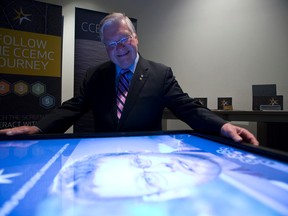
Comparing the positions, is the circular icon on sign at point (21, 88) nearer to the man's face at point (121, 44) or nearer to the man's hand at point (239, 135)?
the man's face at point (121, 44)

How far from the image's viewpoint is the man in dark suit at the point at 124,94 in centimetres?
134

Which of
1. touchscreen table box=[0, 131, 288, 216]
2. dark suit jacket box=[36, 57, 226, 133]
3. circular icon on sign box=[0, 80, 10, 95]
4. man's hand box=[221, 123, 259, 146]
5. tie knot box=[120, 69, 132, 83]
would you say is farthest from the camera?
circular icon on sign box=[0, 80, 10, 95]

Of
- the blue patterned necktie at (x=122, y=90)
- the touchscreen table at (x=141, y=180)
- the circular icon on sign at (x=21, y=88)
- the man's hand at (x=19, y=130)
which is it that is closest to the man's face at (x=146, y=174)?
the touchscreen table at (x=141, y=180)

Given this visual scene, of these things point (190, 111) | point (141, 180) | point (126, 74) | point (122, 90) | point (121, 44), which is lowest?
point (141, 180)

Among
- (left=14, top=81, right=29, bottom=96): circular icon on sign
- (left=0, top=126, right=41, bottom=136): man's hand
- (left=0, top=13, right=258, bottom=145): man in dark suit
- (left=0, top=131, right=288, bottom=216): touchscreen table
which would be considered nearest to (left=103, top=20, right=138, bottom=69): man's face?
(left=0, top=13, right=258, bottom=145): man in dark suit

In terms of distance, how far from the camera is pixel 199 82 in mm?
3480

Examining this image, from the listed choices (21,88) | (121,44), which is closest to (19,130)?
(121,44)

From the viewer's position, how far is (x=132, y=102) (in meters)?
1.37

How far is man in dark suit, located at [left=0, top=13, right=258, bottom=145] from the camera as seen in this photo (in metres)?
1.34

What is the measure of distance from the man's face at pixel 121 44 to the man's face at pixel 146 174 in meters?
0.86

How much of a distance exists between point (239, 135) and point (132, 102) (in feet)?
2.10

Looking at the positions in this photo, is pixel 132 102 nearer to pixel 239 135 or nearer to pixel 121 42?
pixel 121 42

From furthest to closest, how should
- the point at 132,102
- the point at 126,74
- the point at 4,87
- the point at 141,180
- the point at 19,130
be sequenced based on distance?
the point at 4,87, the point at 126,74, the point at 132,102, the point at 19,130, the point at 141,180

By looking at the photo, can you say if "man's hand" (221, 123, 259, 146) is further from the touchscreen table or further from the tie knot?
the tie knot
